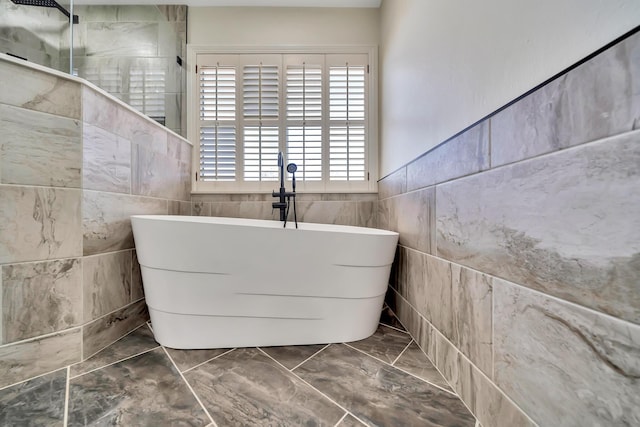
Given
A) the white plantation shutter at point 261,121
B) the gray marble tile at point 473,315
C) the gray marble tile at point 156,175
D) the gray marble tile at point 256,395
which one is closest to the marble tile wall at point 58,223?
the gray marble tile at point 156,175

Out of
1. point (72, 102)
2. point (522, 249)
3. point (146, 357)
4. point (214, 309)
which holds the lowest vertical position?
point (146, 357)

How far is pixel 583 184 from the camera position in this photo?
0.42 meters

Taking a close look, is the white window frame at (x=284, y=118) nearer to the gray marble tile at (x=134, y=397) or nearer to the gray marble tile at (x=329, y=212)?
the gray marble tile at (x=329, y=212)

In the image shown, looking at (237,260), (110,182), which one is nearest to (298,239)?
(237,260)

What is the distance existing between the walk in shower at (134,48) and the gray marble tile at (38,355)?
1.46m

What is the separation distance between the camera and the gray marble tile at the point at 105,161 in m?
1.04

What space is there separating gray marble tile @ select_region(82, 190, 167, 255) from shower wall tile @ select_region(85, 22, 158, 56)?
1.37m

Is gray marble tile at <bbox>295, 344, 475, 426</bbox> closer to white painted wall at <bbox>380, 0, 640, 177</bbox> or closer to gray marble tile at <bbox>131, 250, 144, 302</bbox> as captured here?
white painted wall at <bbox>380, 0, 640, 177</bbox>

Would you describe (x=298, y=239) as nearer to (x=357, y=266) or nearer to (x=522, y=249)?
(x=357, y=266)

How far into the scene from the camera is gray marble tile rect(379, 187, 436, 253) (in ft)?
3.24

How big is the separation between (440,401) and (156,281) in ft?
3.88

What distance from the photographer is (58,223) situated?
97cm

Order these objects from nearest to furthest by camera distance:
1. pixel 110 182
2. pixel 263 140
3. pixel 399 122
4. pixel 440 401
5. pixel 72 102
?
pixel 440 401
pixel 72 102
pixel 110 182
pixel 399 122
pixel 263 140

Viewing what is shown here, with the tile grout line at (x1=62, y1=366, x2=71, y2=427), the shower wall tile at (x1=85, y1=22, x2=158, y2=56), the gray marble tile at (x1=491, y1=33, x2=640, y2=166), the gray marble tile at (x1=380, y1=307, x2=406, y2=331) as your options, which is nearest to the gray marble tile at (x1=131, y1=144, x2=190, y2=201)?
the tile grout line at (x1=62, y1=366, x2=71, y2=427)
